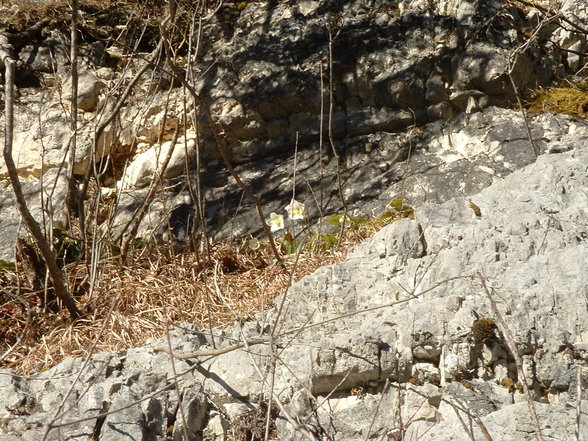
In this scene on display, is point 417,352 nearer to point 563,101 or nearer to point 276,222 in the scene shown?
point 276,222

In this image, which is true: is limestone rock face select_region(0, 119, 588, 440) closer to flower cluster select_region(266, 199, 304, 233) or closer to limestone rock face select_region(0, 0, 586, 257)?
flower cluster select_region(266, 199, 304, 233)

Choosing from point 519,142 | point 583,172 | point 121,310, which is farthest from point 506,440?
point 519,142

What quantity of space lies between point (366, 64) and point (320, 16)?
639 millimetres

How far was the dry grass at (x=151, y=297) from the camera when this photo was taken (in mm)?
3713

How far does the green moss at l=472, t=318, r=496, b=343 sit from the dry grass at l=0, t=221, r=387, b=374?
1.12m

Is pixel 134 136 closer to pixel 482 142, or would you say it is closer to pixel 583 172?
pixel 482 142

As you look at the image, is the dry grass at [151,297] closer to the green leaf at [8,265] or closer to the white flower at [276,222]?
the green leaf at [8,265]

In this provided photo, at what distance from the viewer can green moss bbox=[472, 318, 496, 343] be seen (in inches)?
106

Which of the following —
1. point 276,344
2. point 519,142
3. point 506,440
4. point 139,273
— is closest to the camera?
point 506,440

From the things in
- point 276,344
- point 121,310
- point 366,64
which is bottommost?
point 121,310

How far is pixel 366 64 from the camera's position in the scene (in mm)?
5090

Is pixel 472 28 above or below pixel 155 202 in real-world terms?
above

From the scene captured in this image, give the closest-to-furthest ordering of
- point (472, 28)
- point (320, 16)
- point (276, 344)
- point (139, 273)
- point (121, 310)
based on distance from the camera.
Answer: point (276, 344) → point (121, 310) → point (139, 273) → point (472, 28) → point (320, 16)

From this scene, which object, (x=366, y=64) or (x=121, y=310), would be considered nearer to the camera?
(x=121, y=310)
